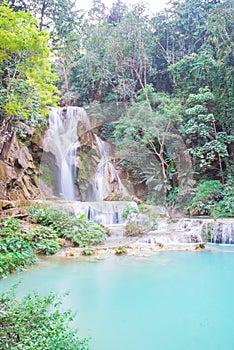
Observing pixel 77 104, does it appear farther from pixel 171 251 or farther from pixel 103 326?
pixel 103 326

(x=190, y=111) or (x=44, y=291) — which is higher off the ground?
(x=190, y=111)

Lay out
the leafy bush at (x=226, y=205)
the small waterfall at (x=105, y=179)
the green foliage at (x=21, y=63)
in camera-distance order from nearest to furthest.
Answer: the green foliage at (x=21, y=63)
the leafy bush at (x=226, y=205)
the small waterfall at (x=105, y=179)

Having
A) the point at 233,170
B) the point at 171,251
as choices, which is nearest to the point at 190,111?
the point at 233,170

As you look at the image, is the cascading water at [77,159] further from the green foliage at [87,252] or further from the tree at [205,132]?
the green foliage at [87,252]

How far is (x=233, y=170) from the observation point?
12.4m

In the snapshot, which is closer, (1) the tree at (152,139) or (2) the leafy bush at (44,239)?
(2) the leafy bush at (44,239)

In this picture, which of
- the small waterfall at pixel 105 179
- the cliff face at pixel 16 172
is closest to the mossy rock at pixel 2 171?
the cliff face at pixel 16 172

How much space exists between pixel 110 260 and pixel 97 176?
8.44 metres

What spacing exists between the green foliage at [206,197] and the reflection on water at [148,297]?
503 centimetres

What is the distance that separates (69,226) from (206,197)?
21.0ft

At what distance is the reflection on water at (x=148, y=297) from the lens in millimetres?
2902

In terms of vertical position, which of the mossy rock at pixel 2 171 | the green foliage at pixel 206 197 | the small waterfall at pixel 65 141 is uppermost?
the small waterfall at pixel 65 141

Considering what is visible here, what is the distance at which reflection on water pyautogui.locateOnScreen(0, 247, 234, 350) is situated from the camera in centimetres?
290

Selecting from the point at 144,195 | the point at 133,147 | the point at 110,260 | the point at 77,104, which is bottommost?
the point at 110,260
